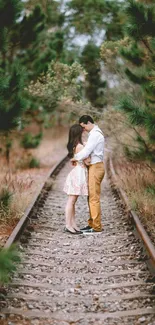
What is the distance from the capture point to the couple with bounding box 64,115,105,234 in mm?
8195

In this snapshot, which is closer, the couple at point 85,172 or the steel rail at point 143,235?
the steel rail at point 143,235

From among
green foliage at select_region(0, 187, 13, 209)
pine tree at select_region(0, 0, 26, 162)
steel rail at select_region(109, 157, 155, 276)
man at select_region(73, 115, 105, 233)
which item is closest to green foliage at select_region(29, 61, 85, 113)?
steel rail at select_region(109, 157, 155, 276)

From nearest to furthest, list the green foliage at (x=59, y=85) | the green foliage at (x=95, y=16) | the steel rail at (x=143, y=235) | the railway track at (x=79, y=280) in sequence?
1. the railway track at (x=79, y=280)
2. the steel rail at (x=143, y=235)
3. the green foliage at (x=59, y=85)
4. the green foliage at (x=95, y=16)

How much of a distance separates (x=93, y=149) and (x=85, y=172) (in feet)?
1.54

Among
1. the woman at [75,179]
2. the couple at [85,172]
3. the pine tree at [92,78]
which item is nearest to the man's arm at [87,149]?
the couple at [85,172]

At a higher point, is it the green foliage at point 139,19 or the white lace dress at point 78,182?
the green foliage at point 139,19

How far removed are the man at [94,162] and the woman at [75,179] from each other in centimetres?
10

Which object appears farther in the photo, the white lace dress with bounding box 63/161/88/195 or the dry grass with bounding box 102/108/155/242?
the dry grass with bounding box 102/108/155/242

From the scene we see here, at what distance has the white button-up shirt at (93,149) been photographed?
8109 millimetres

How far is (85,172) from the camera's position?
8.46 meters

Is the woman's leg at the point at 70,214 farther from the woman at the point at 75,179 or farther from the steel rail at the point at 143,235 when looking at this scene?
the steel rail at the point at 143,235

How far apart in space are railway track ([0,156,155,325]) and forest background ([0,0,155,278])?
562 millimetres

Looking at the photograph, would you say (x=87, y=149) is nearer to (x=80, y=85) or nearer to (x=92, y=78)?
(x=80, y=85)

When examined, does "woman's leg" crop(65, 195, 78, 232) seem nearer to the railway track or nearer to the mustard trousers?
the railway track
